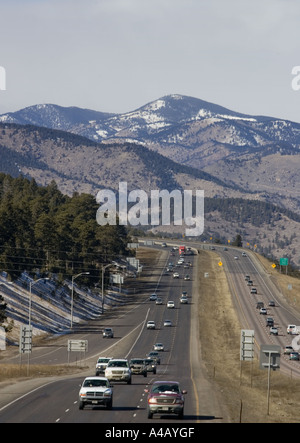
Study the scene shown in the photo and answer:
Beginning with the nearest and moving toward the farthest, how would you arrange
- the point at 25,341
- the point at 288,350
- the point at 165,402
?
the point at 165,402
the point at 25,341
the point at 288,350

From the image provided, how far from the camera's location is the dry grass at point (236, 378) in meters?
53.6

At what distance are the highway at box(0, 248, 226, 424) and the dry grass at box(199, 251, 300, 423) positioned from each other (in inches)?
56.8

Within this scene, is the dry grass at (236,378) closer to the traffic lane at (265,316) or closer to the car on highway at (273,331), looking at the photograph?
the traffic lane at (265,316)

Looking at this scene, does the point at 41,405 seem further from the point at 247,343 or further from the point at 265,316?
the point at 265,316

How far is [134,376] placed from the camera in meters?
75.4

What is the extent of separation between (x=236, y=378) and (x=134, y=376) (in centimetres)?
1391

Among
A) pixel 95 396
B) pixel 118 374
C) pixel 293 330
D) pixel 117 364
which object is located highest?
pixel 95 396

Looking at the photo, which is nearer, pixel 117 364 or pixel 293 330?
pixel 117 364

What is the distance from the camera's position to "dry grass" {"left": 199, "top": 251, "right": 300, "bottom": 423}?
2109 inches

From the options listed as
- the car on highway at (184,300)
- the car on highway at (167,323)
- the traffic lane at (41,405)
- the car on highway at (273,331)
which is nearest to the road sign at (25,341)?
the traffic lane at (41,405)

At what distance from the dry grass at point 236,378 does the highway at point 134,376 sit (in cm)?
144

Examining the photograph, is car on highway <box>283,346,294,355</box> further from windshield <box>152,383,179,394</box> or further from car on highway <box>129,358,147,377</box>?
windshield <box>152,383,179,394</box>

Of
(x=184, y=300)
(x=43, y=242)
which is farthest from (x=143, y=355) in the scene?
(x=184, y=300)
